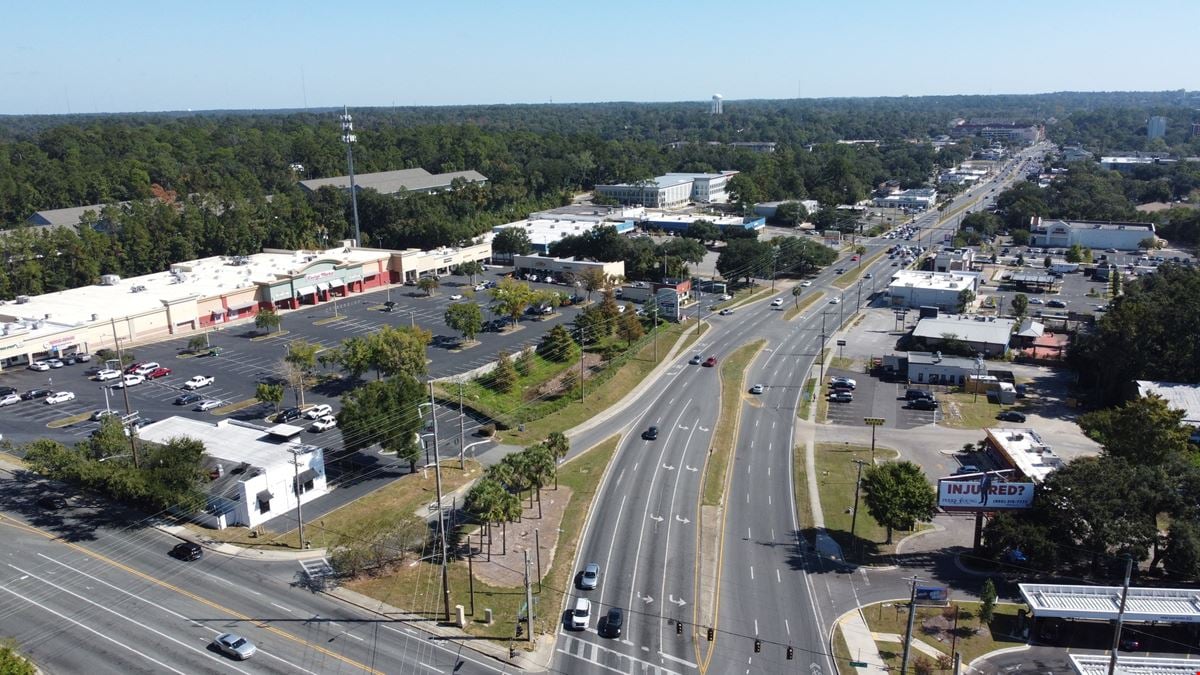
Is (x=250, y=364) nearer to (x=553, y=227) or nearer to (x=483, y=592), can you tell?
(x=483, y=592)

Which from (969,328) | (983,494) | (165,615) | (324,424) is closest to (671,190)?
(969,328)

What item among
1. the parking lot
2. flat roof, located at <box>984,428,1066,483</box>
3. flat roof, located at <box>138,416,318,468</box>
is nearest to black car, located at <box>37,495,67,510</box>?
flat roof, located at <box>138,416,318,468</box>

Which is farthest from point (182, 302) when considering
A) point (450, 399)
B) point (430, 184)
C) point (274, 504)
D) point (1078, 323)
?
point (1078, 323)

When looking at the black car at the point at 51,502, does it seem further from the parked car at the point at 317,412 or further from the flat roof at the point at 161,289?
the flat roof at the point at 161,289

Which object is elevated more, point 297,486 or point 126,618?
point 297,486

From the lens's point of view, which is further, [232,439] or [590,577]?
[232,439]

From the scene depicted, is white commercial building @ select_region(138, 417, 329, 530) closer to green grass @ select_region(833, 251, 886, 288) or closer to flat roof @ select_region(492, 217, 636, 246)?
flat roof @ select_region(492, 217, 636, 246)
